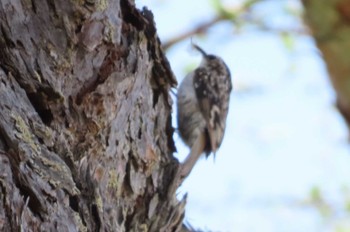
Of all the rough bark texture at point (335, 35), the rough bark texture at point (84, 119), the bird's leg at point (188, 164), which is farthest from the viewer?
the rough bark texture at point (335, 35)

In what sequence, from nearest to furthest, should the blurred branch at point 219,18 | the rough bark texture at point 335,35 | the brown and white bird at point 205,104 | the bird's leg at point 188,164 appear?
the bird's leg at point 188,164, the rough bark texture at point 335,35, the brown and white bird at point 205,104, the blurred branch at point 219,18

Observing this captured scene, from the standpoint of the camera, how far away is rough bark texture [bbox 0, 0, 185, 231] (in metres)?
2.03

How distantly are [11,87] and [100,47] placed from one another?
0.34 meters

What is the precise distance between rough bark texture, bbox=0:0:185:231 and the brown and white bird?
93.6 inches

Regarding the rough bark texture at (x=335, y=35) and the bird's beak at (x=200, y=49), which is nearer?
the rough bark texture at (x=335, y=35)

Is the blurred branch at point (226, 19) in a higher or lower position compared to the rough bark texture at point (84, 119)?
lower

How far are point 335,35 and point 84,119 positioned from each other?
51.3 inches

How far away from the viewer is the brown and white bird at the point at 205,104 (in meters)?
5.21

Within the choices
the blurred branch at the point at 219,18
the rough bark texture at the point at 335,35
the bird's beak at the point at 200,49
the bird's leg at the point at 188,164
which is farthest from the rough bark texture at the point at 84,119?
the blurred branch at the point at 219,18

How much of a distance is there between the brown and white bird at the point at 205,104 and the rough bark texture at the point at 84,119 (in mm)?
2378

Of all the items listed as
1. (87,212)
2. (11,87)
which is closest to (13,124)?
(11,87)

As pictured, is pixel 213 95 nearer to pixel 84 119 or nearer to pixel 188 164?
pixel 188 164

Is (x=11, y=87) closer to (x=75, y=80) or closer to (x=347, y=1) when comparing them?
(x=75, y=80)

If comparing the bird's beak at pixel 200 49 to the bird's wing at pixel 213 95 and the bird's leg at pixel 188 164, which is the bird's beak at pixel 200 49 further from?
the bird's leg at pixel 188 164
